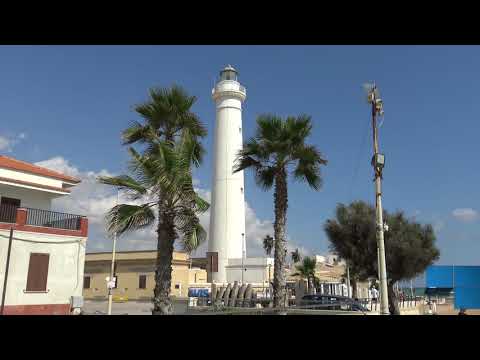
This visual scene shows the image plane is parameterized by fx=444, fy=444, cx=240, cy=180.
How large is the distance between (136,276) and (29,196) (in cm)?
2120

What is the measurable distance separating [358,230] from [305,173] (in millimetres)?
11197

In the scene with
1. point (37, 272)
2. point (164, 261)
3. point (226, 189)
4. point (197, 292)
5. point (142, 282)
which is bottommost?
point (197, 292)

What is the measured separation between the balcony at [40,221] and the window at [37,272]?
1.24 metres

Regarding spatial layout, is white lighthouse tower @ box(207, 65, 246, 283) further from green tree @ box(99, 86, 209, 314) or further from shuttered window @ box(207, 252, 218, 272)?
green tree @ box(99, 86, 209, 314)

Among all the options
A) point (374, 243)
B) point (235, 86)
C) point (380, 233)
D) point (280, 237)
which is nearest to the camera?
point (380, 233)

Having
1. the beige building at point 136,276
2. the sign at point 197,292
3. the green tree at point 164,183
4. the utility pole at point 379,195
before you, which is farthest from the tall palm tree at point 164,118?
the beige building at point 136,276

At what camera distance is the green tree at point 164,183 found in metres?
12.8

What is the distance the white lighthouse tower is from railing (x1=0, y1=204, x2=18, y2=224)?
19.2 meters

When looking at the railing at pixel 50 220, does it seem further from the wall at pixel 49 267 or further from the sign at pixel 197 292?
the sign at pixel 197 292

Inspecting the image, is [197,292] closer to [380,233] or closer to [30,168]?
[30,168]

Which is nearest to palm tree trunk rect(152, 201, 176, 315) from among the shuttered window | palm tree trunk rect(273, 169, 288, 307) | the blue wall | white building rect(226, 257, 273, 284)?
palm tree trunk rect(273, 169, 288, 307)

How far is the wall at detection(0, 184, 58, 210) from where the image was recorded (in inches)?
837

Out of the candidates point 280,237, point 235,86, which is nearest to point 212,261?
point 235,86

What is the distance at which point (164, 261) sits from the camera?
41.7 ft
